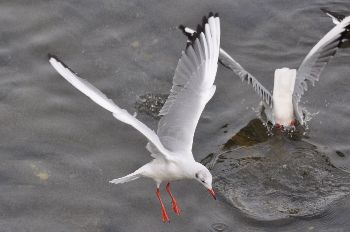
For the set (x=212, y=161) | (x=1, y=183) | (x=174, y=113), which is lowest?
(x=1, y=183)

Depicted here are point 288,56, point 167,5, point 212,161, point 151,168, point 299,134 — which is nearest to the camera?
point 151,168

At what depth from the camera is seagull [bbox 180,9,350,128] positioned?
8.20 metres

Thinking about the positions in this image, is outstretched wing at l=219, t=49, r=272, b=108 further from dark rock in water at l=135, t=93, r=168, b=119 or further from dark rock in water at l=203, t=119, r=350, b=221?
dark rock in water at l=135, t=93, r=168, b=119

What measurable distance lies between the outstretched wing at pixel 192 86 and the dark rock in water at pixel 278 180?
2.94ft

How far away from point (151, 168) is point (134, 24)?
363 centimetres

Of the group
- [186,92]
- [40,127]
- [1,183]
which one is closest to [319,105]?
[186,92]

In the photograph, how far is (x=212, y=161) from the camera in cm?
756

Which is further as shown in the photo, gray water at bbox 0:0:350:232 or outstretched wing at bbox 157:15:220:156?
gray water at bbox 0:0:350:232

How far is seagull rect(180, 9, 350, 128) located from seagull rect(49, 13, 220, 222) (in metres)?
1.46

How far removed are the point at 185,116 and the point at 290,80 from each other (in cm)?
202

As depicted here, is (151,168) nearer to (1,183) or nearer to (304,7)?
(1,183)

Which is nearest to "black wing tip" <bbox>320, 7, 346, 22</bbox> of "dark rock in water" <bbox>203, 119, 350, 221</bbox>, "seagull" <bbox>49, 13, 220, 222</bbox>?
"dark rock in water" <bbox>203, 119, 350, 221</bbox>

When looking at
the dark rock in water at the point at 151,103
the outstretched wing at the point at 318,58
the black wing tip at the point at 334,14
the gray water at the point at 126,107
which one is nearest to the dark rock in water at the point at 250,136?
the gray water at the point at 126,107

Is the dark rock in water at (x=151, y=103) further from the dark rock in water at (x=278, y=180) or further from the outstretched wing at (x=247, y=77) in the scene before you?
the dark rock in water at (x=278, y=180)
